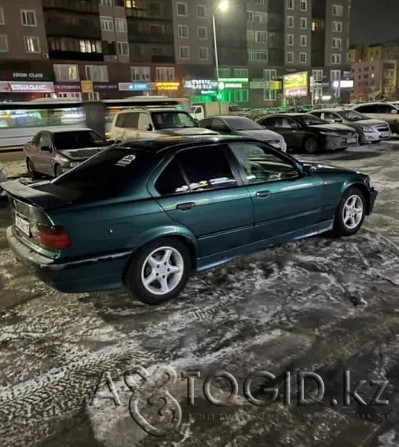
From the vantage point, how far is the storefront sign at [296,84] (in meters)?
46.7

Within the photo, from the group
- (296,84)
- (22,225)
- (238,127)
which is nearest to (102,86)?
(296,84)

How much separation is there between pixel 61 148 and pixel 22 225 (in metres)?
7.82

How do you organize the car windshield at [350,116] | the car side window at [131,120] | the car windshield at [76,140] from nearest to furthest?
the car windshield at [76,140], the car side window at [131,120], the car windshield at [350,116]

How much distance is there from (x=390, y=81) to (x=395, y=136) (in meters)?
122

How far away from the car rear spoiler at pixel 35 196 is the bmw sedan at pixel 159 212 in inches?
0.4

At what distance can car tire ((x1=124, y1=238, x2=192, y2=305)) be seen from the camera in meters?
3.88

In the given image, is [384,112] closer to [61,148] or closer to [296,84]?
[61,148]

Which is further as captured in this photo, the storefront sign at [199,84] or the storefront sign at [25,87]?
the storefront sign at [199,84]

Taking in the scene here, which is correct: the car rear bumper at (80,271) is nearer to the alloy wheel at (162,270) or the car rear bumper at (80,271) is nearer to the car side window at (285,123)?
the alloy wheel at (162,270)

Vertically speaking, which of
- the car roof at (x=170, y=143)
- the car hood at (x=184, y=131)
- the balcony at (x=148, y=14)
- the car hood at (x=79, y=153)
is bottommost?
the car hood at (x=79, y=153)

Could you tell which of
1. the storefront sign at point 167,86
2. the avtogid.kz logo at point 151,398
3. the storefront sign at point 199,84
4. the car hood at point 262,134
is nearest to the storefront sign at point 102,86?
the storefront sign at point 167,86

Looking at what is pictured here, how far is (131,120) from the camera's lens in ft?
47.3

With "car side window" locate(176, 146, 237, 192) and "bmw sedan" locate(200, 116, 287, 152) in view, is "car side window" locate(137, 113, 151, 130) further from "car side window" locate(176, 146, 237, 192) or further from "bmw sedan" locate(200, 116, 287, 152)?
"car side window" locate(176, 146, 237, 192)

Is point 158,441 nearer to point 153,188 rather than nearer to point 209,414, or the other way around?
point 209,414
